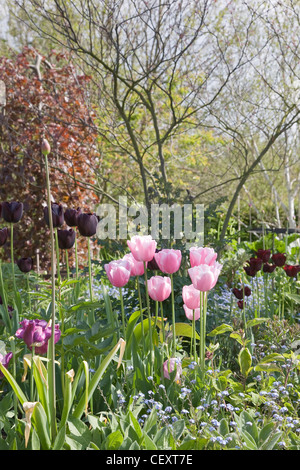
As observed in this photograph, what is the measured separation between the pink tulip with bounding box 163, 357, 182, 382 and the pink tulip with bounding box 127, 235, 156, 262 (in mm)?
409

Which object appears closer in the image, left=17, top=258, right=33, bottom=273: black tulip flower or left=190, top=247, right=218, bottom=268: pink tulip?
left=190, top=247, right=218, bottom=268: pink tulip

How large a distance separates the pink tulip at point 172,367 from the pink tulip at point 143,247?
41 centimetres

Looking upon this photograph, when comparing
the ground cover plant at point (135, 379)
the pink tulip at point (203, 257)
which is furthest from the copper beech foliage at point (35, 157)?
the pink tulip at point (203, 257)

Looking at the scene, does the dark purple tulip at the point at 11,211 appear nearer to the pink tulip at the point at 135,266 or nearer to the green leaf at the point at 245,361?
the pink tulip at the point at 135,266

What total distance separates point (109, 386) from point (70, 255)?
4155 millimetres

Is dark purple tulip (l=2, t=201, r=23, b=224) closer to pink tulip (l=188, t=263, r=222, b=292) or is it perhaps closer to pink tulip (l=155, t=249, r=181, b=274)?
pink tulip (l=155, t=249, r=181, b=274)

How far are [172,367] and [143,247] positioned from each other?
49 centimetres

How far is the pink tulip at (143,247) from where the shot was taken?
1804 mm

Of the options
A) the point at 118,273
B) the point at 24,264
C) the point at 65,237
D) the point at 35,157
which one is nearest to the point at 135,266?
the point at 118,273

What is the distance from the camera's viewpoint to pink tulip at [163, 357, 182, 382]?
1.86m

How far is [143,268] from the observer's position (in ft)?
6.59

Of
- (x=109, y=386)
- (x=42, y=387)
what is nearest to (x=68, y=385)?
(x=42, y=387)

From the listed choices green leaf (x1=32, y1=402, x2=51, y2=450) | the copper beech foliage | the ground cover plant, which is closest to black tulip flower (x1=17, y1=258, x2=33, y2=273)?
the ground cover plant
